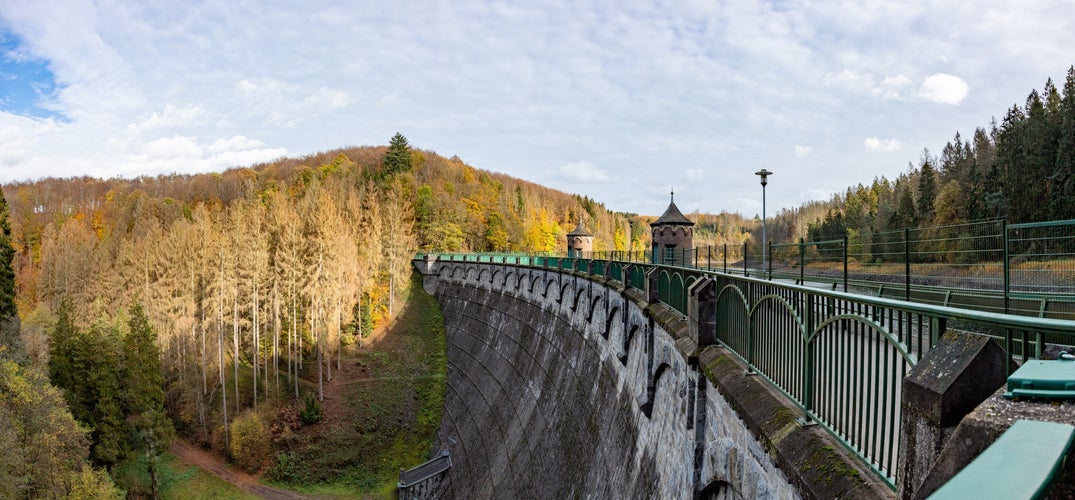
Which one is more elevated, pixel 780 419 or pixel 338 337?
pixel 780 419

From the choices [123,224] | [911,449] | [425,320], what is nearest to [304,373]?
[425,320]

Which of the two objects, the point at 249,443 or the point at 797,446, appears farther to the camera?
the point at 249,443

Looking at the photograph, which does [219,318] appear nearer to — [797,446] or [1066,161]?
[797,446]

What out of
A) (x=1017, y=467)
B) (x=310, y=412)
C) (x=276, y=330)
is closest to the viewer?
(x=1017, y=467)

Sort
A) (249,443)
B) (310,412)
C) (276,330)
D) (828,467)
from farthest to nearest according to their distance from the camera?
(276,330) < (310,412) < (249,443) < (828,467)

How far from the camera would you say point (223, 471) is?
28.0 meters

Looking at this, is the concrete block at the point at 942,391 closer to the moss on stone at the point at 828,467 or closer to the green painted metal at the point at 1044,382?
the green painted metal at the point at 1044,382

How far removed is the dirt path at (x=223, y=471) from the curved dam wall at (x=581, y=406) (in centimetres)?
831

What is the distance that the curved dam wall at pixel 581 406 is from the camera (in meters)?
6.53

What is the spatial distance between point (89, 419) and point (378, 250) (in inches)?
874

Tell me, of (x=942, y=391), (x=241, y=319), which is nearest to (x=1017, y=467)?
(x=942, y=391)

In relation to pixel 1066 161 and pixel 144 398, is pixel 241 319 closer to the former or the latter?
pixel 144 398

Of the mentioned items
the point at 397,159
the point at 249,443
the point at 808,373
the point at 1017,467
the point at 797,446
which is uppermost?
the point at 397,159

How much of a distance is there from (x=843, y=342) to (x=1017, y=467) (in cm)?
280
